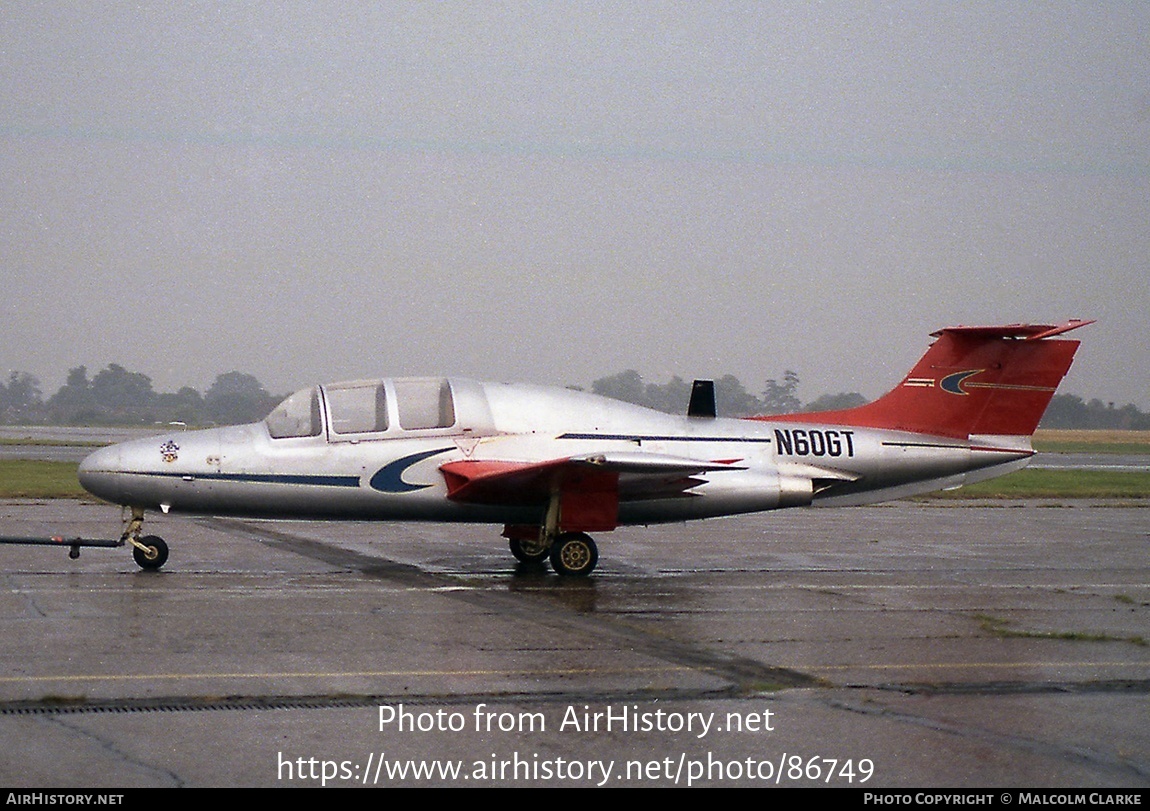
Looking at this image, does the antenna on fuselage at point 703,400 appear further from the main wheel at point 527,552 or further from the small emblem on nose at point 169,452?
the small emblem on nose at point 169,452

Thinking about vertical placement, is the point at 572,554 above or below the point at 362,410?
below

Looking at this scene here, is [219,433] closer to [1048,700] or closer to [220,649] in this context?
[220,649]

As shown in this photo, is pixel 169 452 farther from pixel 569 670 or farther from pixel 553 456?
Answer: pixel 569 670

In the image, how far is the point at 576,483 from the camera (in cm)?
1457

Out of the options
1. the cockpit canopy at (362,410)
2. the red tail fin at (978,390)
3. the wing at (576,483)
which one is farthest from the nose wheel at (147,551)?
the red tail fin at (978,390)

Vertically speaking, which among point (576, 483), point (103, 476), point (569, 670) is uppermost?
point (103, 476)

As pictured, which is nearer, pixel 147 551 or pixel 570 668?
pixel 570 668

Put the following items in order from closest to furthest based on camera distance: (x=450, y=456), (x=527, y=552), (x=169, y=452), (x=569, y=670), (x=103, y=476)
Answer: (x=569, y=670) → (x=103, y=476) → (x=169, y=452) → (x=450, y=456) → (x=527, y=552)

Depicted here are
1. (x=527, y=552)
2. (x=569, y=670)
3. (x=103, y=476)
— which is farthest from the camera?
(x=527, y=552)

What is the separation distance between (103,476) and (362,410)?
2881mm

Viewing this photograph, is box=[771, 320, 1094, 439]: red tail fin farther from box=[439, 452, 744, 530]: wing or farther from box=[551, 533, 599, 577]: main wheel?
box=[551, 533, 599, 577]: main wheel

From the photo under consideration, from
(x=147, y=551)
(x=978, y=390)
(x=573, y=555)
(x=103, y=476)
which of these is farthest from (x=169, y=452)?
(x=978, y=390)
